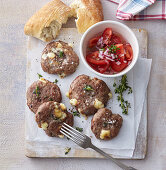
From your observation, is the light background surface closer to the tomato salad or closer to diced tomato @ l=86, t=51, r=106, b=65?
the tomato salad

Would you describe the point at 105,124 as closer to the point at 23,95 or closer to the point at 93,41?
the point at 93,41

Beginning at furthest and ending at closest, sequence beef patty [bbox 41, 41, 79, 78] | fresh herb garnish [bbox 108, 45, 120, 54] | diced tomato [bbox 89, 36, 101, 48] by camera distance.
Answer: beef patty [bbox 41, 41, 79, 78], diced tomato [bbox 89, 36, 101, 48], fresh herb garnish [bbox 108, 45, 120, 54]

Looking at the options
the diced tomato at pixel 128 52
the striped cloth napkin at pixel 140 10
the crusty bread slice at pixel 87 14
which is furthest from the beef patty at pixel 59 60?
the striped cloth napkin at pixel 140 10

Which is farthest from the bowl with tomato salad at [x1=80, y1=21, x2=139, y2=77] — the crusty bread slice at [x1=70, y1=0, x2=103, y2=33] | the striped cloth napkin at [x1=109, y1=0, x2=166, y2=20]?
the striped cloth napkin at [x1=109, y1=0, x2=166, y2=20]

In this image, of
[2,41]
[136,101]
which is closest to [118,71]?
[136,101]

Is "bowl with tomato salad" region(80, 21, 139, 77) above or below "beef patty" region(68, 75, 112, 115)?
above

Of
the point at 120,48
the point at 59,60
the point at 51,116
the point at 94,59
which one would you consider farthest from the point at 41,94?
the point at 120,48

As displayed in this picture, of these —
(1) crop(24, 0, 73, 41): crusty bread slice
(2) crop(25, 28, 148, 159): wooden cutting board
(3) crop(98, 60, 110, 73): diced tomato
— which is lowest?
(2) crop(25, 28, 148, 159): wooden cutting board
